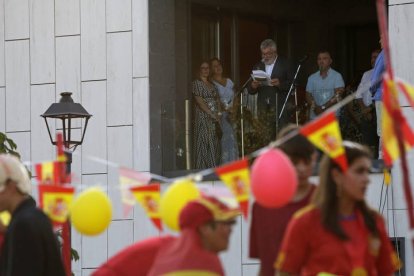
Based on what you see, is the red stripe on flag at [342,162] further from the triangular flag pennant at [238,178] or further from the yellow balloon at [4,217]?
the yellow balloon at [4,217]

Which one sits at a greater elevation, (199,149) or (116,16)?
(116,16)

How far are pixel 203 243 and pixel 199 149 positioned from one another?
462 inches

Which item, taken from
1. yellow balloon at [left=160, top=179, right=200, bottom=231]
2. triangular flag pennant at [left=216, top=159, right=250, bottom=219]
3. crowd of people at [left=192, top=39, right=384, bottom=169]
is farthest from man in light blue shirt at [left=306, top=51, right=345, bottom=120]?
triangular flag pennant at [left=216, top=159, right=250, bottom=219]

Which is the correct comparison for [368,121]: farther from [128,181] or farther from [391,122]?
[391,122]

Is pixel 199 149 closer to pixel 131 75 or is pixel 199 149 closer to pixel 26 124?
pixel 131 75

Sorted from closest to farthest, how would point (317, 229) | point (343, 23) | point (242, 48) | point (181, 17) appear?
point (317, 229), point (181, 17), point (242, 48), point (343, 23)

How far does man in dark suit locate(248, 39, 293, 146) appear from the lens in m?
19.5

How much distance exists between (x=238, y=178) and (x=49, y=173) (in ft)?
5.92

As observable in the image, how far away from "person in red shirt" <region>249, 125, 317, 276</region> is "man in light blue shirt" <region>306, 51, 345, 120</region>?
31.6ft

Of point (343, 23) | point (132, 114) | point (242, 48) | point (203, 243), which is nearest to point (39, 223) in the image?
point (203, 243)

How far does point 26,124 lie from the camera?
73.5 ft

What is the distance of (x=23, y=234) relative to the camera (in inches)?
380

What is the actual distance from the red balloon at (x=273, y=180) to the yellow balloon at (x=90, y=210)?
4.33 ft

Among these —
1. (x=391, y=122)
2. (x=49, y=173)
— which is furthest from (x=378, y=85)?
(x=391, y=122)
